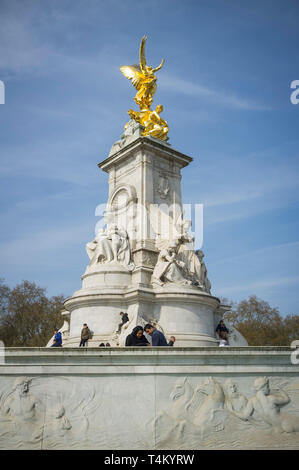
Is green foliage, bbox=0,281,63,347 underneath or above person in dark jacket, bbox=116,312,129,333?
above

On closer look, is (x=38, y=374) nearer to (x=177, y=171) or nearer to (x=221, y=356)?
(x=221, y=356)

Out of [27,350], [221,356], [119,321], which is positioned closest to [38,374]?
[27,350]

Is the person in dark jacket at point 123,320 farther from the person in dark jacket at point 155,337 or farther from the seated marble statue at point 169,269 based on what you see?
the person in dark jacket at point 155,337

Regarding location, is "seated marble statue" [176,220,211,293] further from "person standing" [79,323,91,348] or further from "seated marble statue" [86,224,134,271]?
"person standing" [79,323,91,348]

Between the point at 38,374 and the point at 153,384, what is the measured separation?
6.83 feet

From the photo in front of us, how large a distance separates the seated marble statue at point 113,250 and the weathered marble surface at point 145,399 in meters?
10.4

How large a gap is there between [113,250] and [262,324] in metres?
29.7

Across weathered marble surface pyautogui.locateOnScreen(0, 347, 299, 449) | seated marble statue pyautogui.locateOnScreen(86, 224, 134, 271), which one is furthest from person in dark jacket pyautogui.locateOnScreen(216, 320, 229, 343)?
weathered marble surface pyautogui.locateOnScreen(0, 347, 299, 449)

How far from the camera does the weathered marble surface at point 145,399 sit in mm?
7254

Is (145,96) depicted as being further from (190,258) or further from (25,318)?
(25,318)

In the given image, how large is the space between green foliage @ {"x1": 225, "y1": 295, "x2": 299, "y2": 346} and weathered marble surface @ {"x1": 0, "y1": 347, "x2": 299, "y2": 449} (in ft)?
115

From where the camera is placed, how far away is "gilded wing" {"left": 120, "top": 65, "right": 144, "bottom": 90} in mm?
22891

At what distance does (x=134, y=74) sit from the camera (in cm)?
2300
